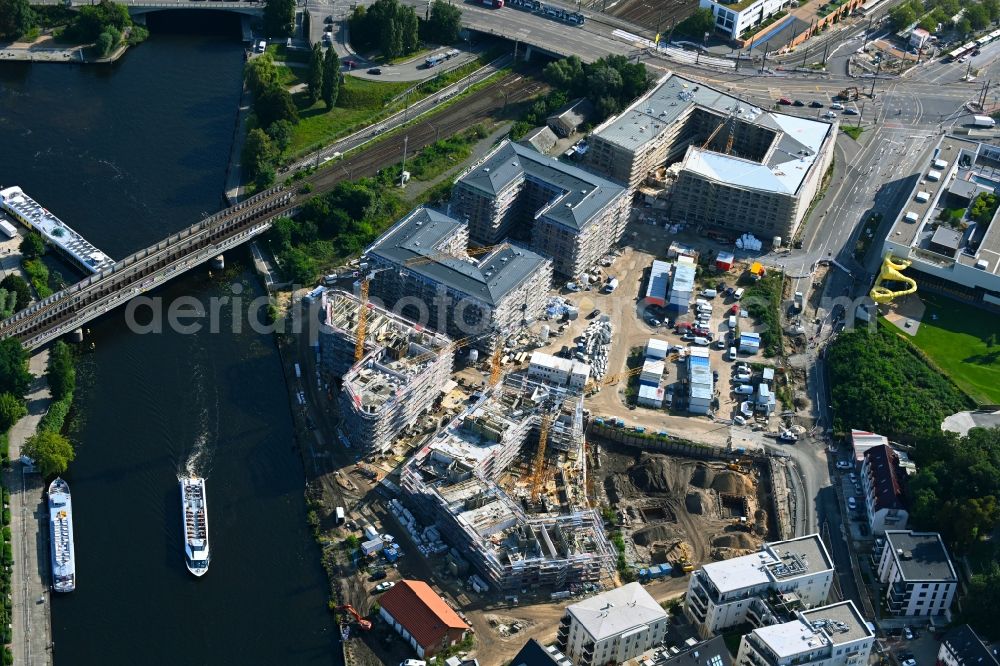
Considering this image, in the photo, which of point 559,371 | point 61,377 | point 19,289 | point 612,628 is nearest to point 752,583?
point 612,628

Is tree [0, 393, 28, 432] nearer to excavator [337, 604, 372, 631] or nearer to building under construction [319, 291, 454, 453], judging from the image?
building under construction [319, 291, 454, 453]

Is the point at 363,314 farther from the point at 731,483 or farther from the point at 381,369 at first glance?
the point at 731,483

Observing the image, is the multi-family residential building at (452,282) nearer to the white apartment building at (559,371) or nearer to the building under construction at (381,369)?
the building under construction at (381,369)

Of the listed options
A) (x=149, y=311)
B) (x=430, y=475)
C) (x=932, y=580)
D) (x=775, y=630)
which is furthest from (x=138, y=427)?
(x=932, y=580)

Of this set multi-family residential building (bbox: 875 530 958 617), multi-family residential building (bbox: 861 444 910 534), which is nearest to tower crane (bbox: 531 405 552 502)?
multi-family residential building (bbox: 861 444 910 534)

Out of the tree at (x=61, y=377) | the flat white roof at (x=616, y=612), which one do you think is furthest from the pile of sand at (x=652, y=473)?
the tree at (x=61, y=377)

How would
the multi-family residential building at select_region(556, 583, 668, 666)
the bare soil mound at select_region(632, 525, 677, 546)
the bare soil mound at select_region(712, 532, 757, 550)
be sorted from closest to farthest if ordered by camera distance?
1. the multi-family residential building at select_region(556, 583, 668, 666)
2. the bare soil mound at select_region(712, 532, 757, 550)
3. the bare soil mound at select_region(632, 525, 677, 546)
